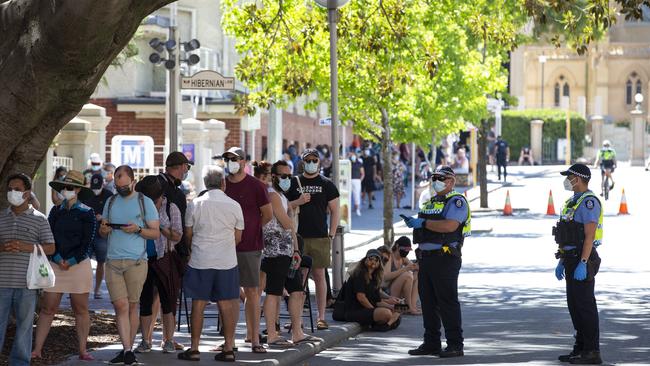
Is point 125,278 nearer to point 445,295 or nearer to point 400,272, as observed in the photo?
point 445,295

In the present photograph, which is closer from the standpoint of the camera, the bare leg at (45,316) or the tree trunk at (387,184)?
the bare leg at (45,316)

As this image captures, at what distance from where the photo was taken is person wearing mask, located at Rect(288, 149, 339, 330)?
55.3 ft

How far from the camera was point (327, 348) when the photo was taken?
52.4 feet

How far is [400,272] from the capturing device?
19.0m

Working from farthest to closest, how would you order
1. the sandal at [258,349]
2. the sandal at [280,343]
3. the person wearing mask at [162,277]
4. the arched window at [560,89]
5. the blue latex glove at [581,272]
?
the arched window at [560,89]
the sandal at [280,343]
the sandal at [258,349]
the blue latex glove at [581,272]
the person wearing mask at [162,277]

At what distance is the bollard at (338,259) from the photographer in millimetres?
19891

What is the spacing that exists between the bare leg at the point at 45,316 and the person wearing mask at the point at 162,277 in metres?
1.07

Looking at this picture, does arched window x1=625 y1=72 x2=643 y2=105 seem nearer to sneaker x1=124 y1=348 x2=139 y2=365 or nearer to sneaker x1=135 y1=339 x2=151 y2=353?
sneaker x1=135 y1=339 x2=151 y2=353

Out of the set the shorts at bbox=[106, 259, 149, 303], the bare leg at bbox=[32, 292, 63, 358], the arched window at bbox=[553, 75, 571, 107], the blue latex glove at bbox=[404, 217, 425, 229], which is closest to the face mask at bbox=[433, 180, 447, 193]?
the blue latex glove at bbox=[404, 217, 425, 229]

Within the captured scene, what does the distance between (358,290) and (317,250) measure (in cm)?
91

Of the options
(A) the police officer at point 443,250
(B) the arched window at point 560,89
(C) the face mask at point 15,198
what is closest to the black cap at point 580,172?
(A) the police officer at point 443,250

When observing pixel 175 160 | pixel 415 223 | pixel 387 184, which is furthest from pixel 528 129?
pixel 175 160

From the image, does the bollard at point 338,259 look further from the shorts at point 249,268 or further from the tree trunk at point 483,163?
the tree trunk at point 483,163

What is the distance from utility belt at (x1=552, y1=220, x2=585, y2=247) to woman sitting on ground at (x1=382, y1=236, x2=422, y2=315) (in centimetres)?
470
